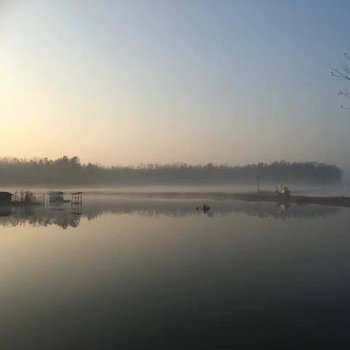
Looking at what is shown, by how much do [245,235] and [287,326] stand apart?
45.6 ft

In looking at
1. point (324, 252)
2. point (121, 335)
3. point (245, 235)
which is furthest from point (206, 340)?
point (245, 235)

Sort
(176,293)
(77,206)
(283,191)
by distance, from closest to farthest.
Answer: (176,293)
(77,206)
(283,191)

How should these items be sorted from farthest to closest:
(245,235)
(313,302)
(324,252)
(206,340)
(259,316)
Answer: (245,235) → (324,252) → (313,302) → (259,316) → (206,340)

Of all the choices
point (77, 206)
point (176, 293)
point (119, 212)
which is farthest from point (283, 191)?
point (176, 293)

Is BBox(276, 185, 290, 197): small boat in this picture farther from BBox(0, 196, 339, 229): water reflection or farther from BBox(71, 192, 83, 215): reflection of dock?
BBox(71, 192, 83, 215): reflection of dock

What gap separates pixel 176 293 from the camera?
A: 36.4ft

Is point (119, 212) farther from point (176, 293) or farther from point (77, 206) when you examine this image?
point (176, 293)

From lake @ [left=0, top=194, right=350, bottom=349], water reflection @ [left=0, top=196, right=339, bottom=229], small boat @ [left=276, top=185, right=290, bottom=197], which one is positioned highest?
small boat @ [left=276, top=185, right=290, bottom=197]

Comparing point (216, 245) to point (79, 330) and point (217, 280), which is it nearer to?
point (217, 280)

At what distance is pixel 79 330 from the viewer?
8.45 metres

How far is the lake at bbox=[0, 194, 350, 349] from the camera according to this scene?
26.6 ft

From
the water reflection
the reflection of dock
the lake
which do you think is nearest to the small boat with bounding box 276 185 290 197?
the water reflection

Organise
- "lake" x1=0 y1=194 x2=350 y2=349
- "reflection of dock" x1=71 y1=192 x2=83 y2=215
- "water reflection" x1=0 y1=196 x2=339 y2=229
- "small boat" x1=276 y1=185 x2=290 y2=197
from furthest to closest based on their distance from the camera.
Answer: "small boat" x1=276 y1=185 x2=290 y2=197 < "reflection of dock" x1=71 y1=192 x2=83 y2=215 < "water reflection" x1=0 y1=196 x2=339 y2=229 < "lake" x1=0 y1=194 x2=350 y2=349

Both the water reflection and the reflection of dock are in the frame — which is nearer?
the water reflection
